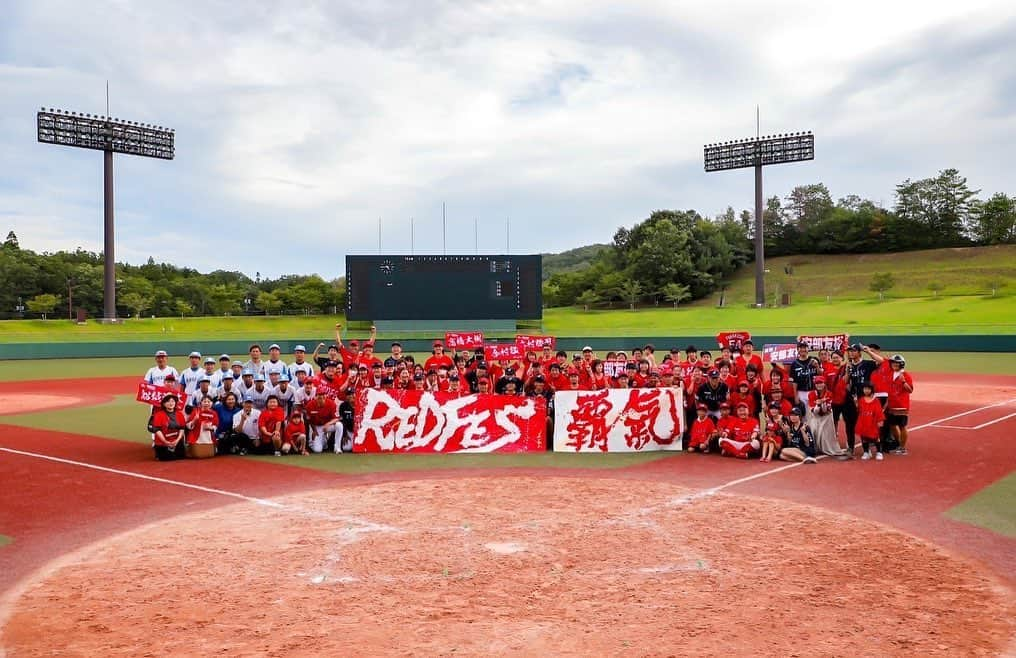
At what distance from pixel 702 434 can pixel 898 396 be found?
3.34 metres

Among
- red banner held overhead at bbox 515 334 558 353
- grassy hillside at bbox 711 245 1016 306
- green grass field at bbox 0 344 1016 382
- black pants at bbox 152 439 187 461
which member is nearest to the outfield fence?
green grass field at bbox 0 344 1016 382

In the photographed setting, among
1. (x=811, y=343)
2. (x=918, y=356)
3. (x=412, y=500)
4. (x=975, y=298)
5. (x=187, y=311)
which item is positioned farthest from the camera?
(x=187, y=311)

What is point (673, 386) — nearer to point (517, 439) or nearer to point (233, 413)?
point (517, 439)

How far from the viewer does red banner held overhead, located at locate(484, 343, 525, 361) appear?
18.0 meters

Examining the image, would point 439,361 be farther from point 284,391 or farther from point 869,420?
point 869,420

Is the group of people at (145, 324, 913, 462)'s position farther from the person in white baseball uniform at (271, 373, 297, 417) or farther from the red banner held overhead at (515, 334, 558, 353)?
the red banner held overhead at (515, 334, 558, 353)

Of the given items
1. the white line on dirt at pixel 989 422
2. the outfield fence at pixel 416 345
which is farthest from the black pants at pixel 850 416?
the outfield fence at pixel 416 345

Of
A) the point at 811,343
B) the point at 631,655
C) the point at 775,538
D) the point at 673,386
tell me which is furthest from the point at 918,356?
the point at 631,655

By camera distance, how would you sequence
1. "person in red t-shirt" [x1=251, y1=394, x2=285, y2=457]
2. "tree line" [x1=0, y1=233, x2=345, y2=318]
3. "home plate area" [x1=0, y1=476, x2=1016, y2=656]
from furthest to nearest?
"tree line" [x1=0, y1=233, x2=345, y2=318] → "person in red t-shirt" [x1=251, y1=394, x2=285, y2=457] → "home plate area" [x1=0, y1=476, x2=1016, y2=656]

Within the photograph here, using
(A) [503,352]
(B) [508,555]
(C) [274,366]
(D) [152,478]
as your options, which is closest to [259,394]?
(C) [274,366]

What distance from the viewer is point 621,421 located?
1394 cm

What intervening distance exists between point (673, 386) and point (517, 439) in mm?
3101

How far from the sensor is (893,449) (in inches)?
522

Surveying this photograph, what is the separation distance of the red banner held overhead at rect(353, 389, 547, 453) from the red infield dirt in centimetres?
193
